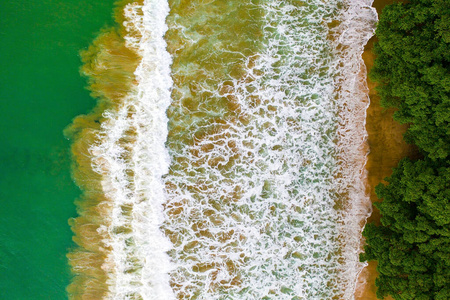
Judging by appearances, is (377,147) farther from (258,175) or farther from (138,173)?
(138,173)

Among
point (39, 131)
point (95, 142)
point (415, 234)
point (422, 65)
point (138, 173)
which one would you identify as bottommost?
point (415, 234)

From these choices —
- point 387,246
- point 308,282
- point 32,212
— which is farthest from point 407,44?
point 32,212

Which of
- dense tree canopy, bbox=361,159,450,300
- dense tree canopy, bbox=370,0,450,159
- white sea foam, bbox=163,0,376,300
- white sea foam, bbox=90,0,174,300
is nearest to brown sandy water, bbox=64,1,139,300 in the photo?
white sea foam, bbox=90,0,174,300

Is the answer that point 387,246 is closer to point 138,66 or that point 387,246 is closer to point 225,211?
point 225,211

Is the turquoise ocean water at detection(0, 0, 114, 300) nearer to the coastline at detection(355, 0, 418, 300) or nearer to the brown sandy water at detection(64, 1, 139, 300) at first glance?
the brown sandy water at detection(64, 1, 139, 300)

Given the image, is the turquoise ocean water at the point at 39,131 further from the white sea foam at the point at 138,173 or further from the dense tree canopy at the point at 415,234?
the dense tree canopy at the point at 415,234

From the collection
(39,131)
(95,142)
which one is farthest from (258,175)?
(39,131)
